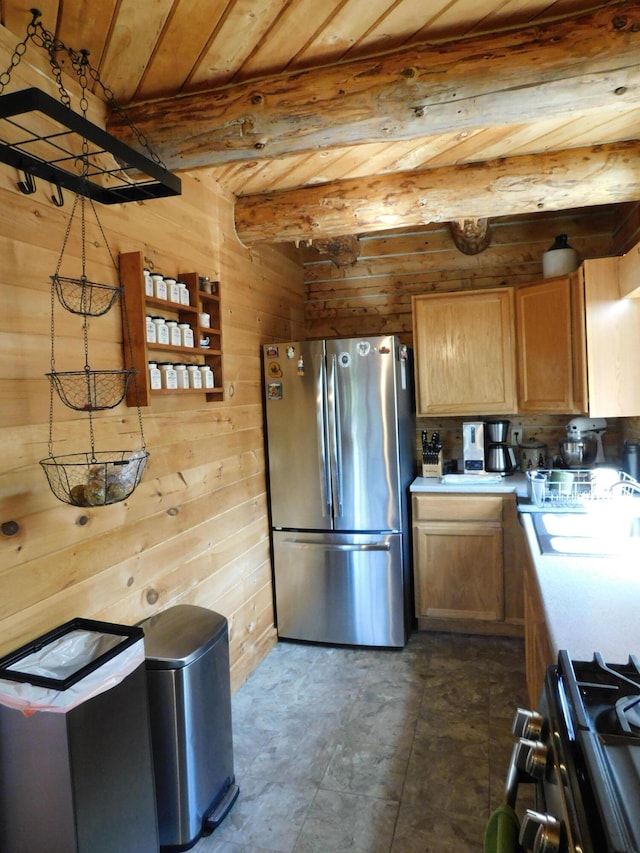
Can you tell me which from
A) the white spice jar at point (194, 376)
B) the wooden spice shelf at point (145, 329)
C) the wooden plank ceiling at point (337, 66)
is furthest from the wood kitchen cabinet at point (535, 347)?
the white spice jar at point (194, 376)

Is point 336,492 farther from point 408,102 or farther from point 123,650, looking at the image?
point 408,102

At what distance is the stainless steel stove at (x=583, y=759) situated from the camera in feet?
2.33

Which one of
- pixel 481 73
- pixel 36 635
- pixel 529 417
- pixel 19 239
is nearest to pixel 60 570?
pixel 36 635

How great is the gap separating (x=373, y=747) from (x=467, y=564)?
1.24m

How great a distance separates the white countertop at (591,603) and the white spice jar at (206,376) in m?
1.51

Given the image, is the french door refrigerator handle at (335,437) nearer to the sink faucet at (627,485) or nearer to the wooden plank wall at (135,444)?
the wooden plank wall at (135,444)

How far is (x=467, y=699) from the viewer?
8.52ft

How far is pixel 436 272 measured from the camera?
3789 mm

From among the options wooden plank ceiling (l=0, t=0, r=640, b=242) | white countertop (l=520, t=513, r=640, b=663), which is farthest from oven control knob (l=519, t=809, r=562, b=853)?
wooden plank ceiling (l=0, t=0, r=640, b=242)

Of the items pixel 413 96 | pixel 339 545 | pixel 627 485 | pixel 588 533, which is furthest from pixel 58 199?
pixel 627 485

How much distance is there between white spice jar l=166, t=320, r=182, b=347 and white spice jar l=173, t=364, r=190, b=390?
0.30 ft

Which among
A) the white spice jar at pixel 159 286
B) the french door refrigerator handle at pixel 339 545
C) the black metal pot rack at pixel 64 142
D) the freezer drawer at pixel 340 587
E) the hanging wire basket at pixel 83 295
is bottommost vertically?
the freezer drawer at pixel 340 587

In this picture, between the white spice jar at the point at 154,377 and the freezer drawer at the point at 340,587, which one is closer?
the white spice jar at the point at 154,377

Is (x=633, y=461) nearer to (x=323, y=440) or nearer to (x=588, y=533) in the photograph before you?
(x=588, y=533)
